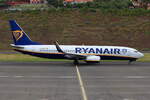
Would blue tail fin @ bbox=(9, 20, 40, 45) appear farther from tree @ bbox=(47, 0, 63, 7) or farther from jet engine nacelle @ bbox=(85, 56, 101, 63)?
tree @ bbox=(47, 0, 63, 7)

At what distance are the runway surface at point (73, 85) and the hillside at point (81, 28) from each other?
123 ft

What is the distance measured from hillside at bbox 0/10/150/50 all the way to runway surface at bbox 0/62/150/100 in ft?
123

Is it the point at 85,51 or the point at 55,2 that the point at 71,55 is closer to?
the point at 85,51

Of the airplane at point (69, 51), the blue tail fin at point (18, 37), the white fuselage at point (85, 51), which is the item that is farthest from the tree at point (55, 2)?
the white fuselage at point (85, 51)

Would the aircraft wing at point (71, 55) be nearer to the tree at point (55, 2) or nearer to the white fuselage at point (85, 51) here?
the white fuselage at point (85, 51)

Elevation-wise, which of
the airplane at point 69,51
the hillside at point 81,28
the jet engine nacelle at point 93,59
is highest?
the airplane at point 69,51

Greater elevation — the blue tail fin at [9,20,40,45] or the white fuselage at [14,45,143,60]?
the blue tail fin at [9,20,40,45]

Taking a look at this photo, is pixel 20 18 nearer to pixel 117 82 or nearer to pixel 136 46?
pixel 136 46

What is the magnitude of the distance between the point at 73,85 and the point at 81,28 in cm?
5551

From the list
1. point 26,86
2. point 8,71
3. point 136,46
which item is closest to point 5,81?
point 26,86

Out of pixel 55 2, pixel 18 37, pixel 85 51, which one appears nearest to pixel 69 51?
pixel 85 51

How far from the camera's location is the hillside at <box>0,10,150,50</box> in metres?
74.7

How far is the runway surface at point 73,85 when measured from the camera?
22.6 metres

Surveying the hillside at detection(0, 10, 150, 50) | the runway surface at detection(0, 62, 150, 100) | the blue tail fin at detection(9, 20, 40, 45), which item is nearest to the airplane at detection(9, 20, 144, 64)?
the blue tail fin at detection(9, 20, 40, 45)
